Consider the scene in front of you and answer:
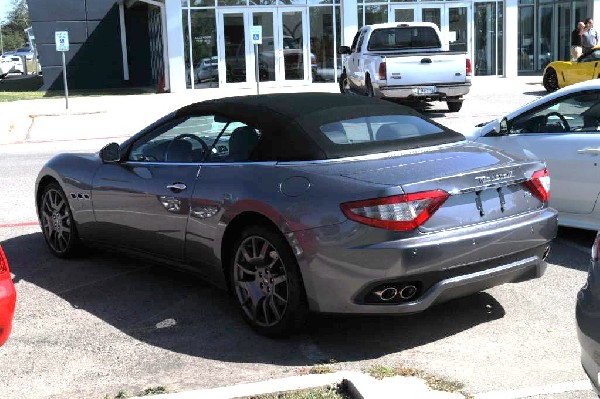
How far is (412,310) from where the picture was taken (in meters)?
4.46

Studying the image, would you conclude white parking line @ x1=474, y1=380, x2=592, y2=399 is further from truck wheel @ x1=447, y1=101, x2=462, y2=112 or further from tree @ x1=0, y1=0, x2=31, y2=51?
tree @ x1=0, y1=0, x2=31, y2=51

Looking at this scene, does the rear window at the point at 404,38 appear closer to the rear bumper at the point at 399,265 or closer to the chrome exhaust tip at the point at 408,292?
the rear bumper at the point at 399,265

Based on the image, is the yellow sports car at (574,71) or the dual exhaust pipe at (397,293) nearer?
the dual exhaust pipe at (397,293)

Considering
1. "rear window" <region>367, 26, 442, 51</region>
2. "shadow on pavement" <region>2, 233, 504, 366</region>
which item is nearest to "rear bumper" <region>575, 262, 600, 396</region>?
"shadow on pavement" <region>2, 233, 504, 366</region>

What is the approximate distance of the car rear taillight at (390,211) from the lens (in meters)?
4.36

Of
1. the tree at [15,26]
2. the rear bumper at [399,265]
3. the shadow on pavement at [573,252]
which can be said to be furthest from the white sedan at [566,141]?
the tree at [15,26]

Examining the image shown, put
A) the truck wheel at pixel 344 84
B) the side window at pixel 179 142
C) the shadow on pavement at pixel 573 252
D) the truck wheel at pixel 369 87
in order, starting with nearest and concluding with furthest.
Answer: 1. the side window at pixel 179 142
2. the shadow on pavement at pixel 573 252
3. the truck wheel at pixel 369 87
4. the truck wheel at pixel 344 84

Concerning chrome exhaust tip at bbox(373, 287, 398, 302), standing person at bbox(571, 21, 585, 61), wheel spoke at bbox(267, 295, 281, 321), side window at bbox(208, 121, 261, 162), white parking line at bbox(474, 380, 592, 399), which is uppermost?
standing person at bbox(571, 21, 585, 61)

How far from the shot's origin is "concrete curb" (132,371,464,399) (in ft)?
12.5

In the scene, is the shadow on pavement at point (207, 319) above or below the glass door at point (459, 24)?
below

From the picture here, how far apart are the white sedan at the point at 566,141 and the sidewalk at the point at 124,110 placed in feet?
28.7

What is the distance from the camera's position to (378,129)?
17.6ft

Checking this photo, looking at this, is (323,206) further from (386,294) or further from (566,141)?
(566,141)

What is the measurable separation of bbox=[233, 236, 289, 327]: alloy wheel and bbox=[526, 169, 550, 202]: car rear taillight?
65.4 inches
